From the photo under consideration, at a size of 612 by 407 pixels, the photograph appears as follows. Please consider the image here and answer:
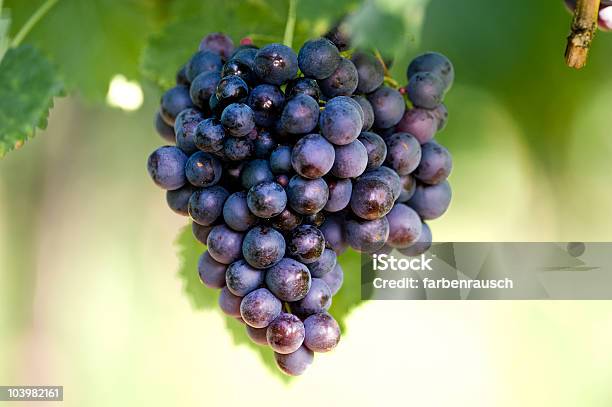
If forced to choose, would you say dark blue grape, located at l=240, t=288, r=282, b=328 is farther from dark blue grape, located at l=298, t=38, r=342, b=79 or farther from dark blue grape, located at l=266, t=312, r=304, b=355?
dark blue grape, located at l=298, t=38, r=342, b=79

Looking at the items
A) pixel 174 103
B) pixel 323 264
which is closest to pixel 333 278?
pixel 323 264

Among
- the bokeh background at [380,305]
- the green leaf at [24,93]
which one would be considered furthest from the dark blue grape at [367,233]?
the bokeh background at [380,305]

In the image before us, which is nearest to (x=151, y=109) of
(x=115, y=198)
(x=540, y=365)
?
(x=115, y=198)

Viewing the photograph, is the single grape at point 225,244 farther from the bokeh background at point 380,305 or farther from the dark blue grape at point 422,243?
the bokeh background at point 380,305

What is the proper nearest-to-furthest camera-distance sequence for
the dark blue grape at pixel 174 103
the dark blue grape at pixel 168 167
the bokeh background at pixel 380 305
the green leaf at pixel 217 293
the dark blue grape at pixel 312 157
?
the dark blue grape at pixel 312 157, the dark blue grape at pixel 168 167, the dark blue grape at pixel 174 103, the green leaf at pixel 217 293, the bokeh background at pixel 380 305

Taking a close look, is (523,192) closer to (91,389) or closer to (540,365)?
(540,365)

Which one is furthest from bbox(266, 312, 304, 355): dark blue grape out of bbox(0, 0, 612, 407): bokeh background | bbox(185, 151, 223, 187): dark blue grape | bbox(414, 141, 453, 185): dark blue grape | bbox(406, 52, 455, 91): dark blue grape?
bbox(0, 0, 612, 407): bokeh background
